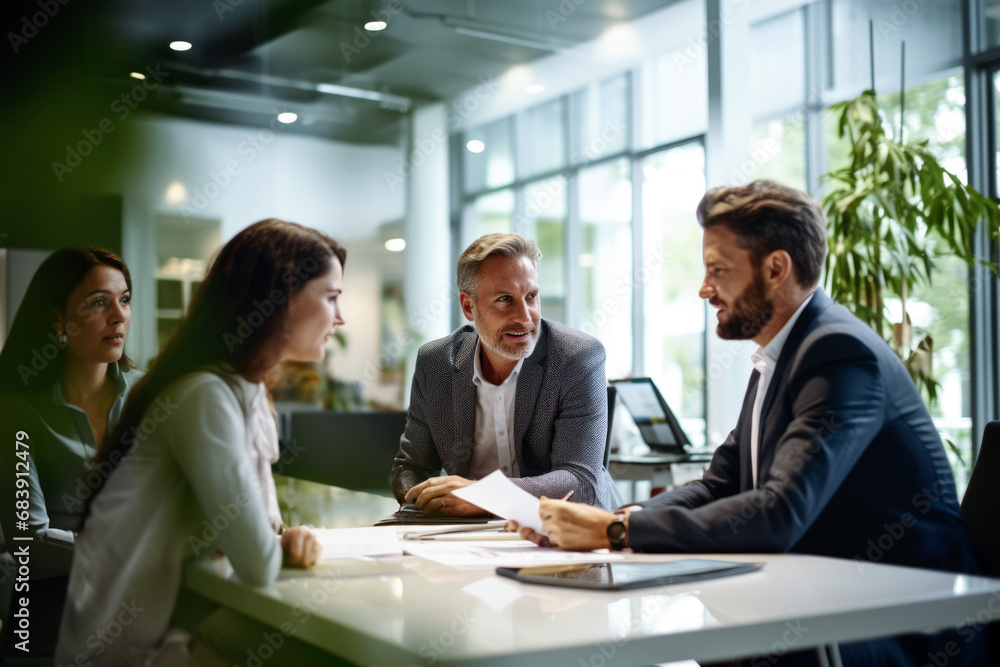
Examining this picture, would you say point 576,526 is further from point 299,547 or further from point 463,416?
point 463,416

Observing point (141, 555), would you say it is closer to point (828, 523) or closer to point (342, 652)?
point (342, 652)

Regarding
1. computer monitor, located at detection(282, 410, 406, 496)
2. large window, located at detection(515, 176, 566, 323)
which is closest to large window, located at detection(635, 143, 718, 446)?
large window, located at detection(515, 176, 566, 323)

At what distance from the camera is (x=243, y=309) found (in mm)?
1106

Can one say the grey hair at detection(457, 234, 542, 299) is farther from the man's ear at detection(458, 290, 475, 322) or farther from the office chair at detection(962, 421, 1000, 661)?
the office chair at detection(962, 421, 1000, 661)

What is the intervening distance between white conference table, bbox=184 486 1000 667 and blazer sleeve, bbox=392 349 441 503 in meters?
1.21

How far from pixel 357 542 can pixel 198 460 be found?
59 centimetres

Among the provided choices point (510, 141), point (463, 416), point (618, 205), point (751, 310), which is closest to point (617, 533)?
point (751, 310)

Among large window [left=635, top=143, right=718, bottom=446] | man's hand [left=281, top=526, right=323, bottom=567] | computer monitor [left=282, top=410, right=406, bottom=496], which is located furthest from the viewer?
large window [left=635, top=143, right=718, bottom=446]

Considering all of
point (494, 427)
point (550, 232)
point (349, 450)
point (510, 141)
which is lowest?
point (349, 450)

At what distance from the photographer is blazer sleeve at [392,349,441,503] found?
255 cm

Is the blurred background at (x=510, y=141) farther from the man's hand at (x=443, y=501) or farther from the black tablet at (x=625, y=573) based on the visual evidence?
the black tablet at (x=625, y=573)

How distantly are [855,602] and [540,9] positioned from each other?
661 cm

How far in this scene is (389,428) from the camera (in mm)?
3617

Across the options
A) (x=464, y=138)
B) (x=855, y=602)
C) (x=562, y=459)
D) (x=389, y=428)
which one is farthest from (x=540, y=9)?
(x=855, y=602)
